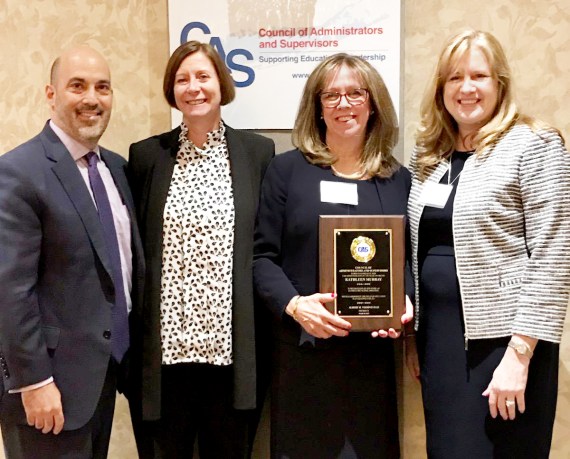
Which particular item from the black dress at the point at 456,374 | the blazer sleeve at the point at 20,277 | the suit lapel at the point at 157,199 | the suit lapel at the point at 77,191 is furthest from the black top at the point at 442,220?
the blazer sleeve at the point at 20,277

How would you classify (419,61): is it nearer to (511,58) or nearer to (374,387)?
(511,58)

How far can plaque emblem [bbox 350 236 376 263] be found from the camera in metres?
1.81

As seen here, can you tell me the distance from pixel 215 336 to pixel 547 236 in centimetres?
105

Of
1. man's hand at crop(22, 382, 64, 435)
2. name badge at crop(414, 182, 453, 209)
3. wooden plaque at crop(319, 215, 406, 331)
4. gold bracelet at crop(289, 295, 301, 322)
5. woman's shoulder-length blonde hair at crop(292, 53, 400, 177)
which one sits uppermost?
woman's shoulder-length blonde hair at crop(292, 53, 400, 177)

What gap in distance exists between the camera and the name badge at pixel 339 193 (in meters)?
1.93

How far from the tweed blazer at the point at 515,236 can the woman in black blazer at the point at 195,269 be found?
701 mm

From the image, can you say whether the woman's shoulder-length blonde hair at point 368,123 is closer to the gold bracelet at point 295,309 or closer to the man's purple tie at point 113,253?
the gold bracelet at point 295,309

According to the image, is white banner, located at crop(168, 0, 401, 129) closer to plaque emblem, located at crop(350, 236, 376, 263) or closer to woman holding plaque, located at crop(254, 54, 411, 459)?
woman holding plaque, located at crop(254, 54, 411, 459)

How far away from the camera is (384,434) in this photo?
78.5 inches

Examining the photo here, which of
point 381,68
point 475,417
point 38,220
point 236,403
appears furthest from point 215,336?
point 381,68

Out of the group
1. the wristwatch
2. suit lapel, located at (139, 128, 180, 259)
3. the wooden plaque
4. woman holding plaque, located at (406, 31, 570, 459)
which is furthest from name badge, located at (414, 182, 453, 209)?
suit lapel, located at (139, 128, 180, 259)

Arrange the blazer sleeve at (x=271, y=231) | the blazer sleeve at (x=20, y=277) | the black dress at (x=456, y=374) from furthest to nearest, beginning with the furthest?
the blazer sleeve at (x=271, y=231)
the black dress at (x=456, y=374)
the blazer sleeve at (x=20, y=277)

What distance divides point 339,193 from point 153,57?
112 cm

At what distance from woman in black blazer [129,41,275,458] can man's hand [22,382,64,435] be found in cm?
36
